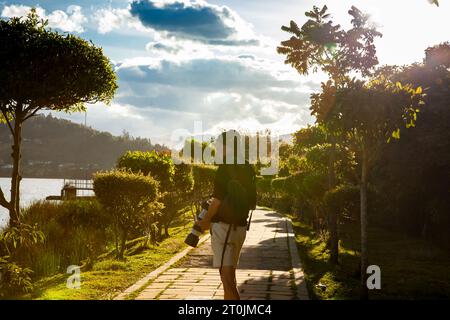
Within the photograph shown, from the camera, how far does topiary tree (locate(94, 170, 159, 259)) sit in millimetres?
11281

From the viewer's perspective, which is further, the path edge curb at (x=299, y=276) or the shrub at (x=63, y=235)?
the shrub at (x=63, y=235)

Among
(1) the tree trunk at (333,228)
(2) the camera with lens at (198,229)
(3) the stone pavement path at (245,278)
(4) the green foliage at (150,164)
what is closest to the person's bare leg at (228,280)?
(2) the camera with lens at (198,229)

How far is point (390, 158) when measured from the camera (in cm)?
2052

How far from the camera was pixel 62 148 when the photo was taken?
161m

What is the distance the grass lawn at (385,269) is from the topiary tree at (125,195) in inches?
158

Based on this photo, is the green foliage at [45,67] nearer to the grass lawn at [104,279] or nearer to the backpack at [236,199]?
the grass lawn at [104,279]

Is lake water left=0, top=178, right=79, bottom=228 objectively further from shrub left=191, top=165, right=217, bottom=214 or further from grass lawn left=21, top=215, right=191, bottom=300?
shrub left=191, top=165, right=217, bottom=214

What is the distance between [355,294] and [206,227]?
4.90 metres

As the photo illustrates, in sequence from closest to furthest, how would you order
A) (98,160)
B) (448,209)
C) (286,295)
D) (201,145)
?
(286,295) < (448,209) < (201,145) < (98,160)

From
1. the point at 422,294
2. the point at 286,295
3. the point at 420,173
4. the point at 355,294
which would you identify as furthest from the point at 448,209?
the point at 286,295

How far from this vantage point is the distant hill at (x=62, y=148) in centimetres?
15488

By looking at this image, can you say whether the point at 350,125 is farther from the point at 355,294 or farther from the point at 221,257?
the point at 221,257

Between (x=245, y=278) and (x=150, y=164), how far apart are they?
6357mm

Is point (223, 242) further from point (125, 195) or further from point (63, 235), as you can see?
point (63, 235)
